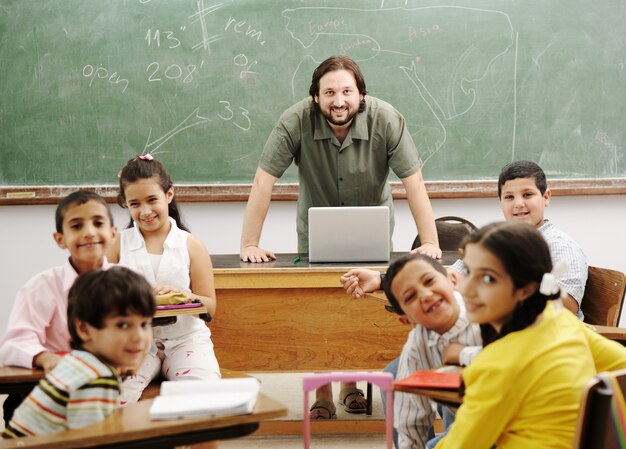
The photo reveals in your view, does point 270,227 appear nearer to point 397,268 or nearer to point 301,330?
point 301,330

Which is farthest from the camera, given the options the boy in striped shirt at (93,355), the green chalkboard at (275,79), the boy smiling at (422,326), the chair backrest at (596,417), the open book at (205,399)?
the green chalkboard at (275,79)

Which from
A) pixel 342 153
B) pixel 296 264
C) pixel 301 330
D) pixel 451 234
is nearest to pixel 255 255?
pixel 296 264

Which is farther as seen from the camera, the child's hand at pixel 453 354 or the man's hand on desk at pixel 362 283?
the man's hand on desk at pixel 362 283

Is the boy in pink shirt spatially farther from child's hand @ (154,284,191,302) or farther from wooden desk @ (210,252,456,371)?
wooden desk @ (210,252,456,371)

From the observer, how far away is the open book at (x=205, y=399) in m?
1.56

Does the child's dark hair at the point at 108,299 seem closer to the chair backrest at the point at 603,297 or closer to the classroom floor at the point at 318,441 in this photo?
the chair backrest at the point at 603,297

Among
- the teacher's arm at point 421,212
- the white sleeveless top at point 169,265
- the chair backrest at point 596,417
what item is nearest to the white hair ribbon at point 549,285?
the chair backrest at point 596,417

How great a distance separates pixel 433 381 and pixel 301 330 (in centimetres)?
161

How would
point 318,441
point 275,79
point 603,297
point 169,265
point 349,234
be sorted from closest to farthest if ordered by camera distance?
point 169,265 → point 603,297 → point 349,234 → point 318,441 → point 275,79

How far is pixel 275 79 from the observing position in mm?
4641

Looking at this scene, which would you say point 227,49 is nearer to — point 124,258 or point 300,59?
point 300,59

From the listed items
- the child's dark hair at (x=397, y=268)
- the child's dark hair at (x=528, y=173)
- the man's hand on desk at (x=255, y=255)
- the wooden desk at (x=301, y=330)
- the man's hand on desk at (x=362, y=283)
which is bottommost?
the wooden desk at (x=301, y=330)

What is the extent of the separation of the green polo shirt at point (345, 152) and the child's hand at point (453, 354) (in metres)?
1.80

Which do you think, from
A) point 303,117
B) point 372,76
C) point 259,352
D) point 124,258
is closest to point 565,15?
point 372,76
